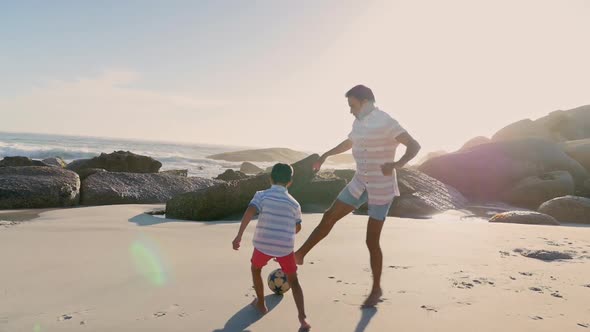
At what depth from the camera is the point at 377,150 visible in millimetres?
3723

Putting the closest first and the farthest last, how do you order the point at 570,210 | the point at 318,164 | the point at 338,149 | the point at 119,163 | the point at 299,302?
the point at 299,302 < the point at 318,164 < the point at 338,149 < the point at 570,210 < the point at 119,163

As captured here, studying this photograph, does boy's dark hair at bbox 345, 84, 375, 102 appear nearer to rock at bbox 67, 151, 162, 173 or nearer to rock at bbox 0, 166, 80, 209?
rock at bbox 0, 166, 80, 209

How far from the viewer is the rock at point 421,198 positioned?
10688mm

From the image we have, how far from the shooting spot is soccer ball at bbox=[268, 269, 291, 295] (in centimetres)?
356

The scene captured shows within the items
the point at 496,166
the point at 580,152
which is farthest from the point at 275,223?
the point at 580,152

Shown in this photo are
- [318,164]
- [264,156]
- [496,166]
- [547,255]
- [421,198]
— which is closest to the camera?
[318,164]

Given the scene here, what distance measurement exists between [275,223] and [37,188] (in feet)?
23.6

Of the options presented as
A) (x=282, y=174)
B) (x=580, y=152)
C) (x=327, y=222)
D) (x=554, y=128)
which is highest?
(x=554, y=128)

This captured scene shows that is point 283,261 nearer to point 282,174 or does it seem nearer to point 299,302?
point 299,302

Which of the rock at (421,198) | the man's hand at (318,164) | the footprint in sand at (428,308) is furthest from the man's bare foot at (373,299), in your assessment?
the rock at (421,198)

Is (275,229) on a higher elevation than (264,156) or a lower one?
higher

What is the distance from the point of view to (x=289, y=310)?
324 centimetres

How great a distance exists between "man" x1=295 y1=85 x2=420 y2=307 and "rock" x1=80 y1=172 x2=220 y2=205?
678 cm

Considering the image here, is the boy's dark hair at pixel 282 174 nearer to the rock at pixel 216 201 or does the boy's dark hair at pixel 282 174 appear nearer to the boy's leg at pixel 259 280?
the boy's leg at pixel 259 280
